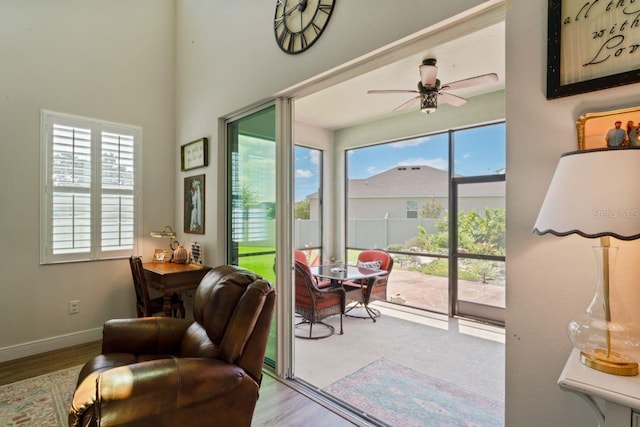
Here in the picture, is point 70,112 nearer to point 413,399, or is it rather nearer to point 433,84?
point 433,84

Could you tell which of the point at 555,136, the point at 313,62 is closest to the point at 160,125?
the point at 313,62

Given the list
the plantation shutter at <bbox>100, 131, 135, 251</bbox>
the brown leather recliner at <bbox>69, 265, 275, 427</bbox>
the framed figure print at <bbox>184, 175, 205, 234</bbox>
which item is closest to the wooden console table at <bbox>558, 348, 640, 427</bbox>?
the brown leather recliner at <bbox>69, 265, 275, 427</bbox>

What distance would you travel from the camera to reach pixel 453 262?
188 inches

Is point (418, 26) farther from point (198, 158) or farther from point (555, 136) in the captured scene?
point (198, 158)

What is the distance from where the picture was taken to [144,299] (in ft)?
10.5

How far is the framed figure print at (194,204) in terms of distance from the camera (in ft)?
12.1

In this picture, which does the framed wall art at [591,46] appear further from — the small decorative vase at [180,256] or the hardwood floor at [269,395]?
the small decorative vase at [180,256]

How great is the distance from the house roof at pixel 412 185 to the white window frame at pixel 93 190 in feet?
9.17

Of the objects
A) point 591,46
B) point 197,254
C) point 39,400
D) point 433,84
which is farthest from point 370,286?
point 591,46

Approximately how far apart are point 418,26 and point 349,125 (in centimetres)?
411

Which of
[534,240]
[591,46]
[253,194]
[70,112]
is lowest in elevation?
[534,240]

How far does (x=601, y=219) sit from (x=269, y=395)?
93.5 inches

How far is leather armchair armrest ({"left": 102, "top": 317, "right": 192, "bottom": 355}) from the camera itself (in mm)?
2123

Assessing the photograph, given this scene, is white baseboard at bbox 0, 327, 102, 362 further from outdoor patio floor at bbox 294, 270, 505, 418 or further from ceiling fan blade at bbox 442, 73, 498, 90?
ceiling fan blade at bbox 442, 73, 498, 90
